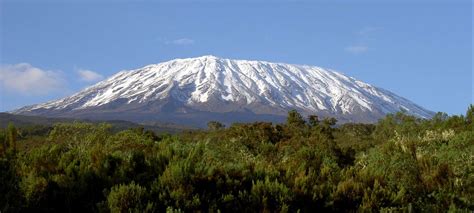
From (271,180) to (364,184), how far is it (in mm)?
1486

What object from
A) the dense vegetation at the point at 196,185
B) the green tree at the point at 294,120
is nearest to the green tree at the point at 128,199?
the dense vegetation at the point at 196,185

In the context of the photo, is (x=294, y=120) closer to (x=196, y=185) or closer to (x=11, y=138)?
(x=11, y=138)

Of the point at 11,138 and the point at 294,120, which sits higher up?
the point at 294,120

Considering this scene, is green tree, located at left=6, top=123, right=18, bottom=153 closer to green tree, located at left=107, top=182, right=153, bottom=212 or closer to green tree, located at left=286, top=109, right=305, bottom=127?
green tree, located at left=107, top=182, right=153, bottom=212

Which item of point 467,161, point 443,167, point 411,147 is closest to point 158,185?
point 443,167

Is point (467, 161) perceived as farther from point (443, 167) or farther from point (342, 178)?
point (342, 178)

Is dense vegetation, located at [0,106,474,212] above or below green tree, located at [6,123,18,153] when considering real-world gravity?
below

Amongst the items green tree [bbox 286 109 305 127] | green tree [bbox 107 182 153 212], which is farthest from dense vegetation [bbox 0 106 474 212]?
green tree [bbox 286 109 305 127]

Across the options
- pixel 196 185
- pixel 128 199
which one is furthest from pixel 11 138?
pixel 196 185

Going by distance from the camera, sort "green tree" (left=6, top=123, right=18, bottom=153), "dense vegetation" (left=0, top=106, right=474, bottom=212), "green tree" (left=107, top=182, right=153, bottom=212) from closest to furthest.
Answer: "green tree" (left=107, top=182, right=153, bottom=212)
"dense vegetation" (left=0, top=106, right=474, bottom=212)
"green tree" (left=6, top=123, right=18, bottom=153)

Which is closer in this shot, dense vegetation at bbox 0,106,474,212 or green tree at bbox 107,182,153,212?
green tree at bbox 107,182,153,212

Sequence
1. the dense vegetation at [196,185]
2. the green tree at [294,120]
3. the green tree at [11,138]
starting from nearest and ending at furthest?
the dense vegetation at [196,185] < the green tree at [11,138] < the green tree at [294,120]

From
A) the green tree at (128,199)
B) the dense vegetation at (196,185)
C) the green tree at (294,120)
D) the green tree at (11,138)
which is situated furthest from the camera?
the green tree at (294,120)

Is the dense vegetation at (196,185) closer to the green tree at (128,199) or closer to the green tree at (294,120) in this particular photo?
the green tree at (128,199)
